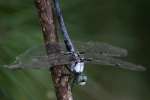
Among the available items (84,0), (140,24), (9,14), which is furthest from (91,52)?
(140,24)

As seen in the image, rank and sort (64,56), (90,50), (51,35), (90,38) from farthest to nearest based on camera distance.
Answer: (90,38) → (90,50) → (64,56) → (51,35)

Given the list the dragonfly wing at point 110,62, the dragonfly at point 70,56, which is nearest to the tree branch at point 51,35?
the dragonfly at point 70,56

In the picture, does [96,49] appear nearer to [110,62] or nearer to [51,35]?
[110,62]

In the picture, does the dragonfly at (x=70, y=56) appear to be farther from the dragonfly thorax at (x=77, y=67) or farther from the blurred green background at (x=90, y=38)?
the blurred green background at (x=90, y=38)

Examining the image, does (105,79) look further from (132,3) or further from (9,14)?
(9,14)

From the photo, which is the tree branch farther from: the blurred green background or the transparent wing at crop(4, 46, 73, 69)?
the blurred green background

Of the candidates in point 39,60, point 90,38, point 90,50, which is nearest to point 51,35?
point 39,60

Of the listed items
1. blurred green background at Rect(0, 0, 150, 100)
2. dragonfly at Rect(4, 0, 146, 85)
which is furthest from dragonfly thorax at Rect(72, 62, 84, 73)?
blurred green background at Rect(0, 0, 150, 100)
